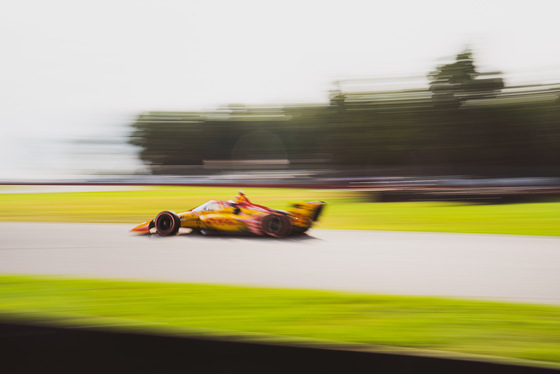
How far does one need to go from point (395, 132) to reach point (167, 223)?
71.3 ft

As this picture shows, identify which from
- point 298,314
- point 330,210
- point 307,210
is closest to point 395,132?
point 330,210

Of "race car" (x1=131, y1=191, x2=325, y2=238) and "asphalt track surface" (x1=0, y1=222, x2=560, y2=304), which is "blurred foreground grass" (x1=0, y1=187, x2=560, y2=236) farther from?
"race car" (x1=131, y1=191, x2=325, y2=238)

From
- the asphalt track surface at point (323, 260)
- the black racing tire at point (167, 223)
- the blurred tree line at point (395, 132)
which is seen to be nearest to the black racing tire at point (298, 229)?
the asphalt track surface at point (323, 260)

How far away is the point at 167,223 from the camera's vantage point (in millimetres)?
9008

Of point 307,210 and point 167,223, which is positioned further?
point 167,223

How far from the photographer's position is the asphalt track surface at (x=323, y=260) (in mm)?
4906

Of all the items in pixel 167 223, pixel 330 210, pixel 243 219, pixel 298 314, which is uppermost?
pixel 298 314

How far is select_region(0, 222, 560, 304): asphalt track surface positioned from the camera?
4.91 m

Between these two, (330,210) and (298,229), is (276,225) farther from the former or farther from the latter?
(330,210)

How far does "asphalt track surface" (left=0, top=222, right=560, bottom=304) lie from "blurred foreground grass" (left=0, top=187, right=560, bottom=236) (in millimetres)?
2742

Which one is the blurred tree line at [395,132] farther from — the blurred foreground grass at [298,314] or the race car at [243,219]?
the blurred foreground grass at [298,314]

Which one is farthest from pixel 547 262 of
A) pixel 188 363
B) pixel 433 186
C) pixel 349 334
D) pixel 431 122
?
pixel 431 122

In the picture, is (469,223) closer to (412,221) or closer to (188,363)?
(412,221)

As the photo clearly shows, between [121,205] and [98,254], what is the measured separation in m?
9.35
